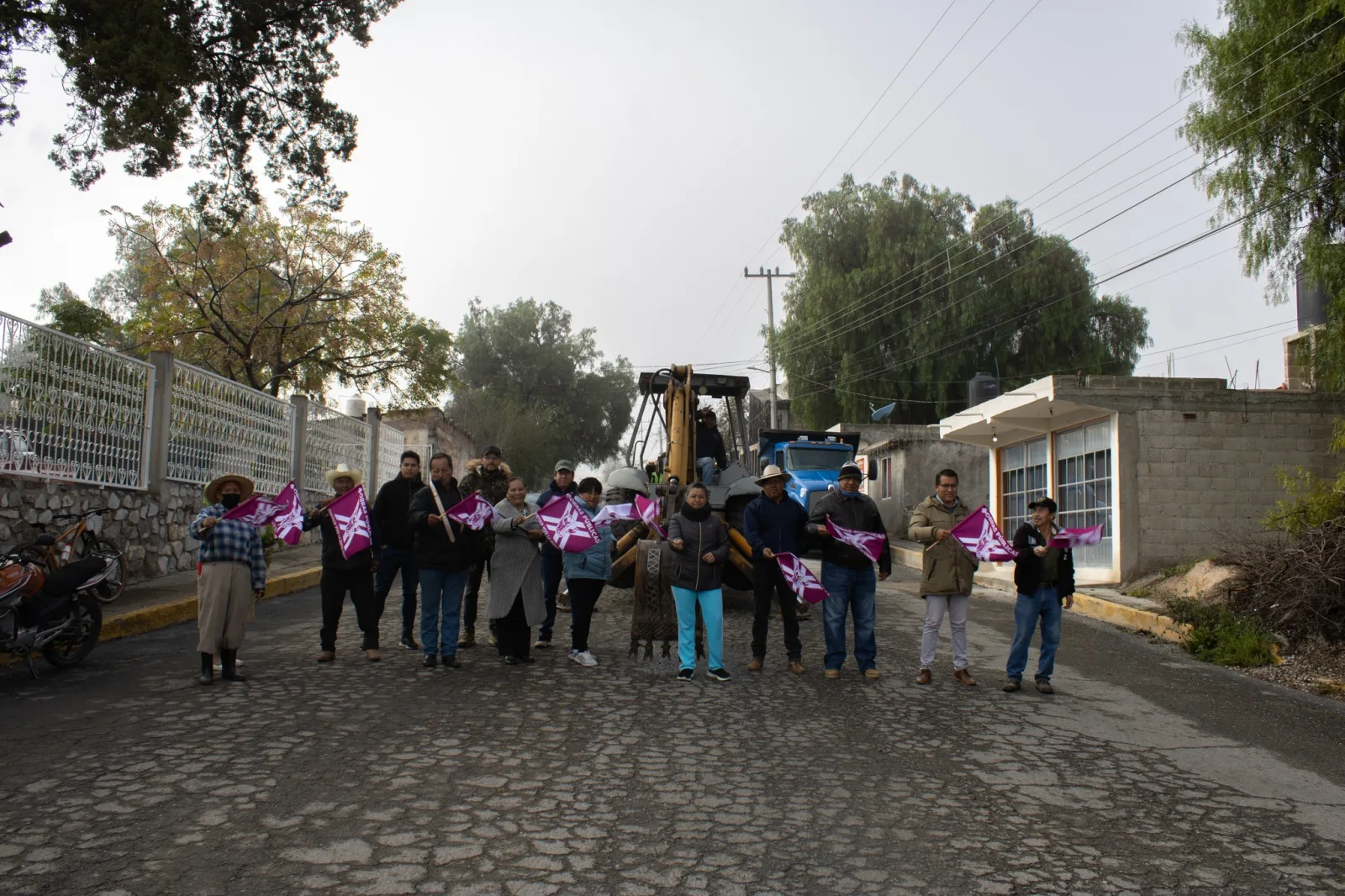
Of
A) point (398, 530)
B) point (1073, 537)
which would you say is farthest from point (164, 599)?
point (1073, 537)

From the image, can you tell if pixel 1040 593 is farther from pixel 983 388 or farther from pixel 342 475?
pixel 983 388

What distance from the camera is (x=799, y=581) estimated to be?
911cm

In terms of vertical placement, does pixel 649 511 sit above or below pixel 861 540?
above

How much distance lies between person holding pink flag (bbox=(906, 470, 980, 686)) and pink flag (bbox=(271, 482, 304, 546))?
5.31 metres

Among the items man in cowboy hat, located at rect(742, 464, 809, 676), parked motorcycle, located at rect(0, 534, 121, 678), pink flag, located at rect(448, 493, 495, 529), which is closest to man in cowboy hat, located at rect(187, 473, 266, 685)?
parked motorcycle, located at rect(0, 534, 121, 678)

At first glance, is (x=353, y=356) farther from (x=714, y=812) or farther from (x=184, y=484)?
(x=714, y=812)

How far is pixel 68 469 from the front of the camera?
11.1 m

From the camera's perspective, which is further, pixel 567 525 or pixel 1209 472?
pixel 1209 472

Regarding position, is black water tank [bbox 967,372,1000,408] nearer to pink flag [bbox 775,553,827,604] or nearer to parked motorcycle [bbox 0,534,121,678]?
pink flag [bbox 775,553,827,604]

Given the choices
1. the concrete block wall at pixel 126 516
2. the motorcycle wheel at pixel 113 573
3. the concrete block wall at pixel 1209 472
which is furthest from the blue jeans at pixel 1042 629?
the concrete block wall at pixel 1209 472

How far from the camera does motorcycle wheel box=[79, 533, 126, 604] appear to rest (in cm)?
1039

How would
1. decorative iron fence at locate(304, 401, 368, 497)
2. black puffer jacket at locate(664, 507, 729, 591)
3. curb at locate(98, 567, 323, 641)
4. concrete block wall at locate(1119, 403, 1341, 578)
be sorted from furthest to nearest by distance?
1. decorative iron fence at locate(304, 401, 368, 497)
2. concrete block wall at locate(1119, 403, 1341, 578)
3. curb at locate(98, 567, 323, 641)
4. black puffer jacket at locate(664, 507, 729, 591)

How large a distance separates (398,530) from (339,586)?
745mm

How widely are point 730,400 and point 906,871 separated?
11173 mm
